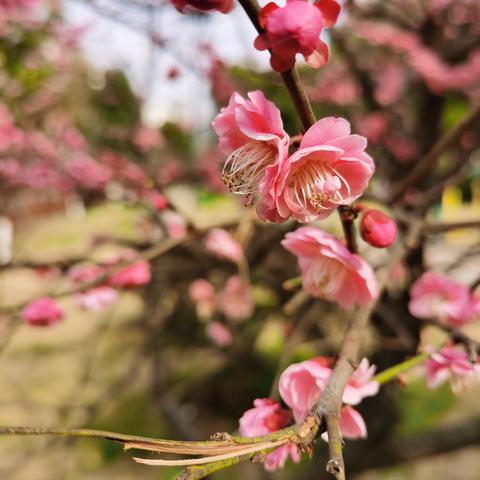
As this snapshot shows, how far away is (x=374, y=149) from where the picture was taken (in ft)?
9.25

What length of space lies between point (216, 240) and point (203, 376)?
7.19ft

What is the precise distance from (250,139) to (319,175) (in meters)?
0.08

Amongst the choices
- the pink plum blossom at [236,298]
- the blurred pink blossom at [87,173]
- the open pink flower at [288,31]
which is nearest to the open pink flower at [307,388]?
the open pink flower at [288,31]

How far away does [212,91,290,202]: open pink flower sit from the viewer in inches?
17.9

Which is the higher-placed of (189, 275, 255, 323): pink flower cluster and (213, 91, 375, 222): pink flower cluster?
(213, 91, 375, 222): pink flower cluster

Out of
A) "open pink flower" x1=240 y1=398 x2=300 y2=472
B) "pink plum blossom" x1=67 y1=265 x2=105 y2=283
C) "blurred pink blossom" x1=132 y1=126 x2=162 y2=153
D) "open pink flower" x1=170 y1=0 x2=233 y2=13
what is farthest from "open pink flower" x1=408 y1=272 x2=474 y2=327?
"blurred pink blossom" x1=132 y1=126 x2=162 y2=153

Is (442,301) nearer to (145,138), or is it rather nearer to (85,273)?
(85,273)

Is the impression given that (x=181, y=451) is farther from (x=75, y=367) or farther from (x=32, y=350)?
(x=32, y=350)

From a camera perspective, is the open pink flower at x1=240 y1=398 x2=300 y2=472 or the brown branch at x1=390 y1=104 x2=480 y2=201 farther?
the brown branch at x1=390 y1=104 x2=480 y2=201

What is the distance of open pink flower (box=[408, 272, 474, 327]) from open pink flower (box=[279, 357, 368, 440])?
0.40 meters

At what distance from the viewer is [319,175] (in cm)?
51

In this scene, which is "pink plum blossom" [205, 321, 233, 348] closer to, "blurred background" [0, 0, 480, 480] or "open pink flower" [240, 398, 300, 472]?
"blurred background" [0, 0, 480, 480]

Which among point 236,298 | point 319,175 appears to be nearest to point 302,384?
point 319,175

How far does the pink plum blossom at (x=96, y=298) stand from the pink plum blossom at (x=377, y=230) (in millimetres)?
771
